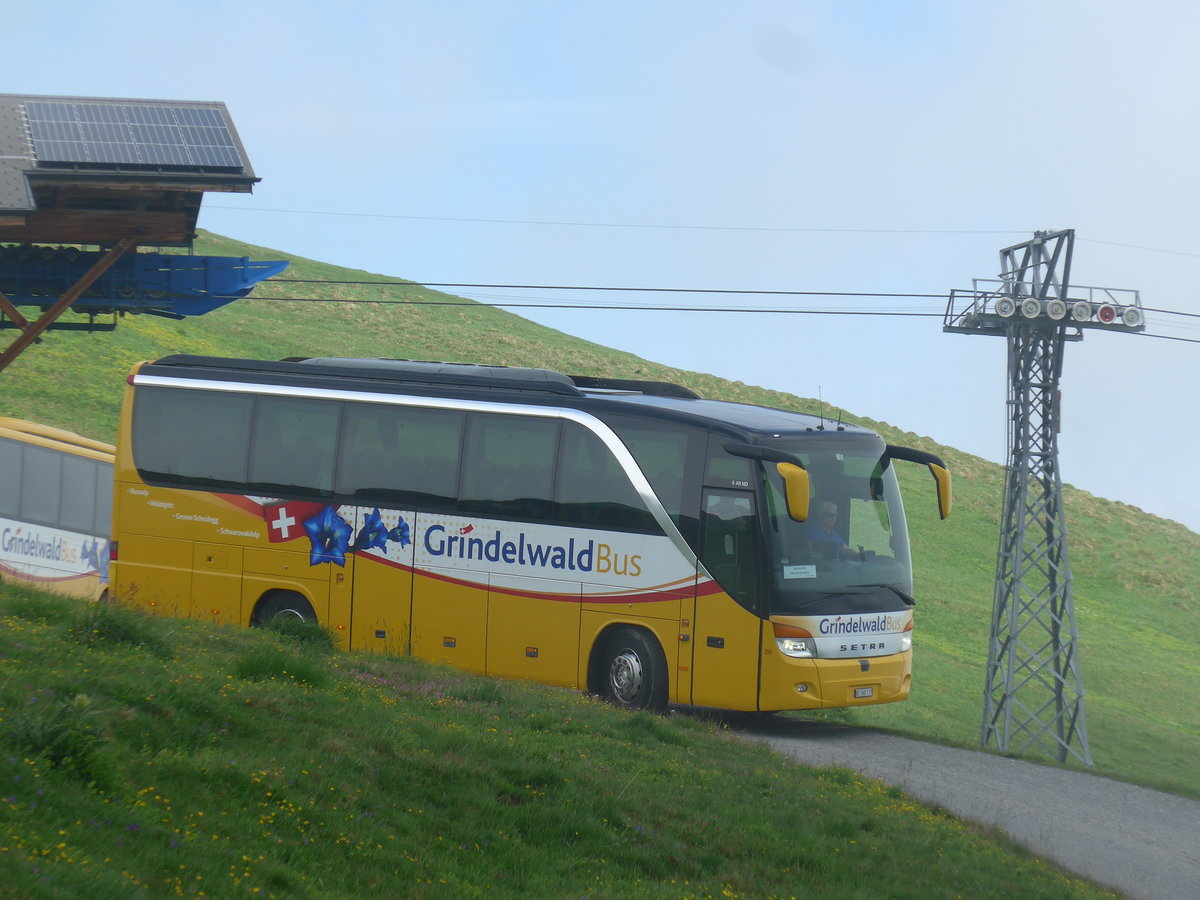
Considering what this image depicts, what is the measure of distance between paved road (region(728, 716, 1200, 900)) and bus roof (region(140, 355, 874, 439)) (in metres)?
3.69

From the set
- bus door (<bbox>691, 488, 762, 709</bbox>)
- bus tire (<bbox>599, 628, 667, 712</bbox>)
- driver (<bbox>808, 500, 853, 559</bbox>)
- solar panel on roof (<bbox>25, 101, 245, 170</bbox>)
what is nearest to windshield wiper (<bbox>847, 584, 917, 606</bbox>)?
driver (<bbox>808, 500, 853, 559</bbox>)

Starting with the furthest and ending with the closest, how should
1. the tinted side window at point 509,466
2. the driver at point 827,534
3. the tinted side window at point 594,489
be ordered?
the tinted side window at point 509,466 < the tinted side window at point 594,489 < the driver at point 827,534

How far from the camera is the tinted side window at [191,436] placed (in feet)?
55.0

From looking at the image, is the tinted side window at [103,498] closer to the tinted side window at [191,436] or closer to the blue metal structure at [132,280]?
the blue metal structure at [132,280]

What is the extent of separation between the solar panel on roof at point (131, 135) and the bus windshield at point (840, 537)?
13.5m

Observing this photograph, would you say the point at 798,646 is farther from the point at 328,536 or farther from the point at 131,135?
the point at 131,135

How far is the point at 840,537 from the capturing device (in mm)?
14484

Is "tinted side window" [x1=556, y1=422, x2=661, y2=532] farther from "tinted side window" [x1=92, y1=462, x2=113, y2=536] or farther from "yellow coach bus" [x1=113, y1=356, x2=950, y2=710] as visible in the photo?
"tinted side window" [x1=92, y1=462, x2=113, y2=536]

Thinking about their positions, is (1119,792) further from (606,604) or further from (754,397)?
(754,397)

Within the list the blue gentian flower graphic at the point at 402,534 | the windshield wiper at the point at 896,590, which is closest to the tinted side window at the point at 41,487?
the blue gentian flower graphic at the point at 402,534

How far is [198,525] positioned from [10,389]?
3133cm

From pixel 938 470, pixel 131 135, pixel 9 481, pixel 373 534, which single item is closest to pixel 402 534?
pixel 373 534

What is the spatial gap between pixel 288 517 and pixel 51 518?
1158 cm

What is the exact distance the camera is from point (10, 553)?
84.1ft
